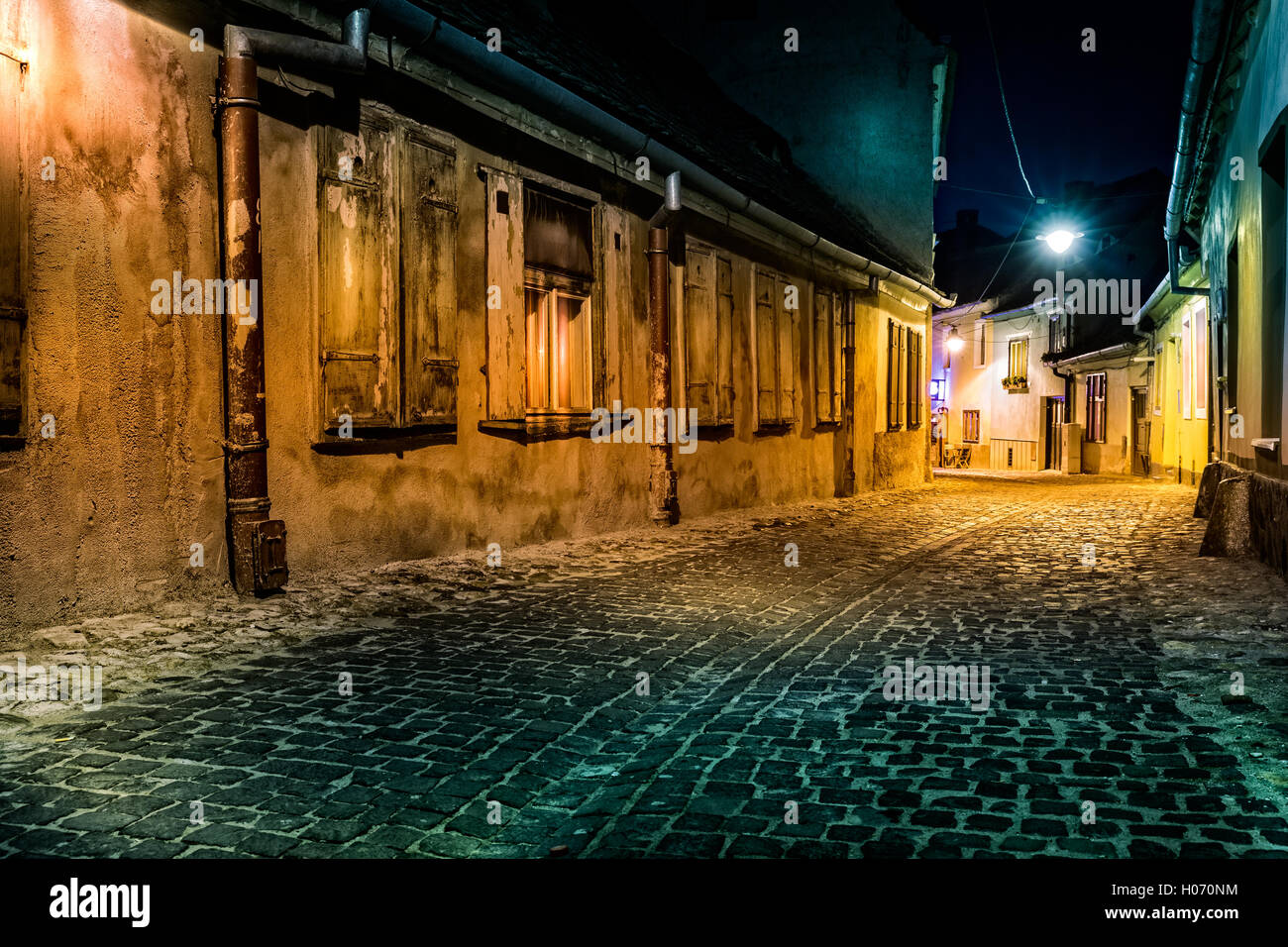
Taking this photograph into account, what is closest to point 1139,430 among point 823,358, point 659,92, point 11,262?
point 823,358

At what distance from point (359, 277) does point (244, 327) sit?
1.28 meters

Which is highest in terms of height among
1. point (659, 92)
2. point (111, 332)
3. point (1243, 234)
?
point (659, 92)

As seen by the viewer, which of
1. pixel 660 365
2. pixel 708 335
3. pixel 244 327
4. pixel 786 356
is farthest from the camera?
pixel 786 356

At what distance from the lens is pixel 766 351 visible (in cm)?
1509

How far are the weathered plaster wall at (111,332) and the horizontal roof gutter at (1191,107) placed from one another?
27.9 ft

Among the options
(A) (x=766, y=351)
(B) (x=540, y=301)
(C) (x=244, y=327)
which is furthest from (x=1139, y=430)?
(C) (x=244, y=327)

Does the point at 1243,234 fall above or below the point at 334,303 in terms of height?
above

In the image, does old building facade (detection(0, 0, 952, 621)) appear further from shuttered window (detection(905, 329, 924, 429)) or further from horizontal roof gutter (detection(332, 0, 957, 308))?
shuttered window (detection(905, 329, 924, 429))

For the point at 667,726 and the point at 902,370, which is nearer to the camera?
the point at 667,726

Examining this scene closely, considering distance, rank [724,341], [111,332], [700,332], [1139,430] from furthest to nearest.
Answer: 1. [1139,430]
2. [724,341]
3. [700,332]
4. [111,332]

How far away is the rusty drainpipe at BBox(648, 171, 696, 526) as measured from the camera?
11.7 meters

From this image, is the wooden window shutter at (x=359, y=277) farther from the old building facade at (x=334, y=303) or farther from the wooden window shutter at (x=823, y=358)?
the wooden window shutter at (x=823, y=358)

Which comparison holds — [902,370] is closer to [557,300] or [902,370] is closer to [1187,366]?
[1187,366]
